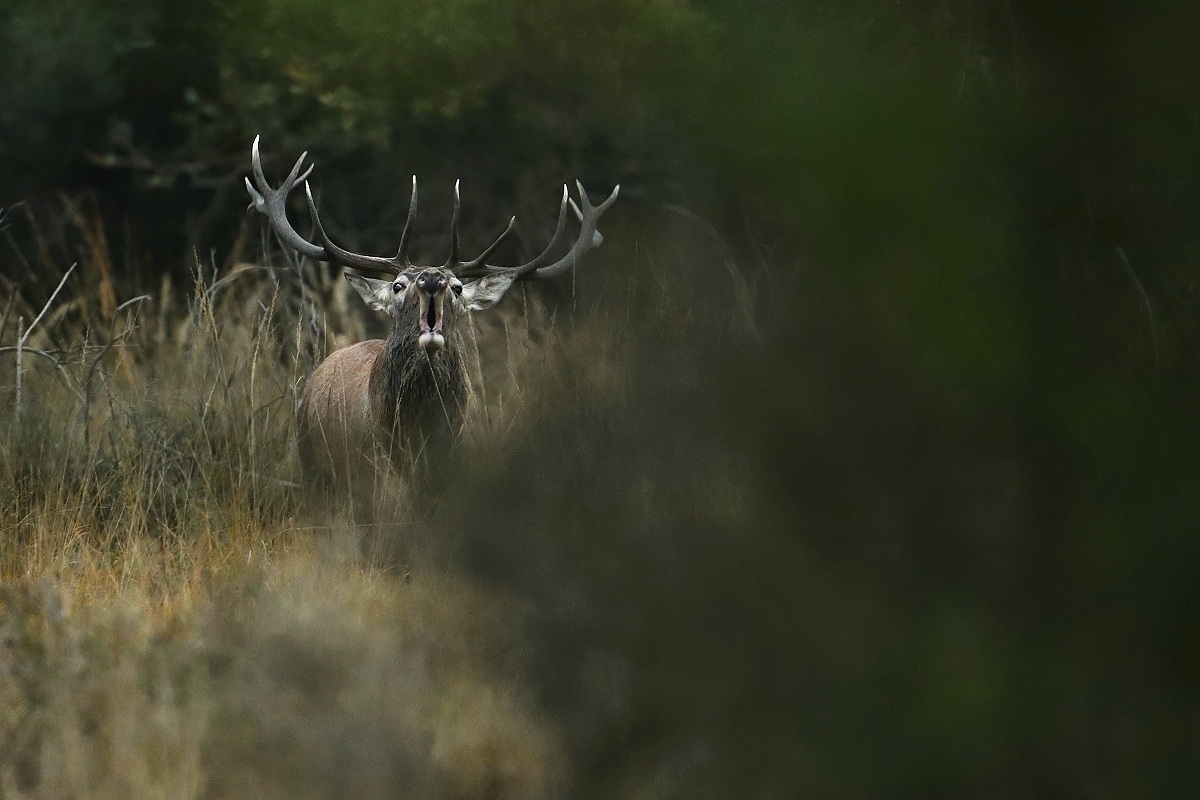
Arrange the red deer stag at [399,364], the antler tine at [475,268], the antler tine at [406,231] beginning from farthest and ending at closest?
the antler tine at [475,268] → the red deer stag at [399,364] → the antler tine at [406,231]

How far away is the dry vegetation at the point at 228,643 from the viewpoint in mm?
3562

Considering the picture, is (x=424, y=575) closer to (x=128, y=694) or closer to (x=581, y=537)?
(x=128, y=694)

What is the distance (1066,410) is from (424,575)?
8.44ft

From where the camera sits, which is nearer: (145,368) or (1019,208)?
(1019,208)

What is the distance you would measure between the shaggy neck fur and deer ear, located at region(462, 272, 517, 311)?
41 cm

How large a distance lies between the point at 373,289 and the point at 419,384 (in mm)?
753

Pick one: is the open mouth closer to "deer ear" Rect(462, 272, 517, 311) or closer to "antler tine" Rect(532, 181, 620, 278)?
"deer ear" Rect(462, 272, 517, 311)

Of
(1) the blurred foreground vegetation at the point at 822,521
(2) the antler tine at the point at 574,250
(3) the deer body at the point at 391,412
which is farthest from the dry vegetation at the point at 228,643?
(2) the antler tine at the point at 574,250

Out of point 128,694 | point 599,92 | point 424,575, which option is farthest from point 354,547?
point 599,92

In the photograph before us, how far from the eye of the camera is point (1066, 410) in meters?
2.32

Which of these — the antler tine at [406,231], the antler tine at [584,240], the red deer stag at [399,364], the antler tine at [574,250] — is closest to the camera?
the antler tine at [406,231]

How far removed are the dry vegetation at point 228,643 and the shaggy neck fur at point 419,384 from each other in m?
0.97

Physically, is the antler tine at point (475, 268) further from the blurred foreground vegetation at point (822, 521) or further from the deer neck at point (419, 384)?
the blurred foreground vegetation at point (822, 521)

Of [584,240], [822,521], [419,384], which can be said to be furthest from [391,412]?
[822,521]
